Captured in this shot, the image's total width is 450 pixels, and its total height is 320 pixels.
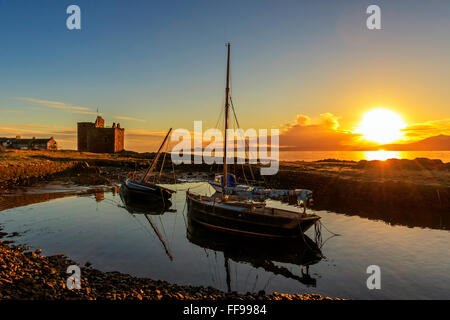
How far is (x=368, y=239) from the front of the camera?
19.6 m

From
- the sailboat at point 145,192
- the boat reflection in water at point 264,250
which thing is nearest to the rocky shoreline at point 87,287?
the boat reflection in water at point 264,250

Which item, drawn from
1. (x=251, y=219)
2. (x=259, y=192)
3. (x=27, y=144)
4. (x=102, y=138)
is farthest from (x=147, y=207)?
(x=27, y=144)

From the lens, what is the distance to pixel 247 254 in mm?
16562

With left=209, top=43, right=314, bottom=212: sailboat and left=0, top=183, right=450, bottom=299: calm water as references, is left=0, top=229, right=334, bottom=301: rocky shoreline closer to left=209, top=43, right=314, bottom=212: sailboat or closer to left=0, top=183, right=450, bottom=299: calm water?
left=0, top=183, right=450, bottom=299: calm water

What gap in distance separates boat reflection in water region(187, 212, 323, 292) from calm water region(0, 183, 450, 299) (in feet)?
0.21

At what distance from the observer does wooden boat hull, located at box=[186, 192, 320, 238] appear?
18.2 m

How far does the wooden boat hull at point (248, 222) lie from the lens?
1816 cm

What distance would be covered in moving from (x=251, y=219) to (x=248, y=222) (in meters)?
0.35

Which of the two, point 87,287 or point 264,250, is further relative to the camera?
point 264,250

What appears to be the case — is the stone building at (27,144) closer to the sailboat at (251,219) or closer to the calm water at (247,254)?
the calm water at (247,254)

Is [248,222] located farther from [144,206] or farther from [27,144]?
[27,144]

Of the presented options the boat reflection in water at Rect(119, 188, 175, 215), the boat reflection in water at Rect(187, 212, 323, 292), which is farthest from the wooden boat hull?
the boat reflection in water at Rect(119, 188, 175, 215)

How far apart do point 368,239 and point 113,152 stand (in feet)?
294
